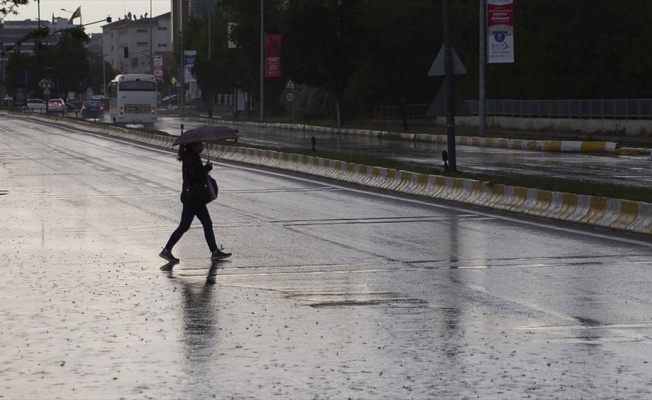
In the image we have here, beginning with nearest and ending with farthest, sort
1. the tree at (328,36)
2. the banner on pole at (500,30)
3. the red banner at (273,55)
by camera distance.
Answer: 1. the banner on pole at (500,30)
2. the tree at (328,36)
3. the red banner at (273,55)

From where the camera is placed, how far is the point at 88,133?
70.8 meters

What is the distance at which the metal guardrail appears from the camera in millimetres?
56400

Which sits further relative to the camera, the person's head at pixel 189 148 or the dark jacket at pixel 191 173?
the person's head at pixel 189 148

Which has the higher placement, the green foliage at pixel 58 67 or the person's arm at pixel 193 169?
the green foliage at pixel 58 67

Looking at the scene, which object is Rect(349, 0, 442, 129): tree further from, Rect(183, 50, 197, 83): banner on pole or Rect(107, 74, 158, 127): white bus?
Rect(183, 50, 197, 83): banner on pole

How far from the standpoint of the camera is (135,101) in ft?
270

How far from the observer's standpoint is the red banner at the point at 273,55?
83.8m

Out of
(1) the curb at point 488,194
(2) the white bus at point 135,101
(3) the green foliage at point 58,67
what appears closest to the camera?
(1) the curb at point 488,194

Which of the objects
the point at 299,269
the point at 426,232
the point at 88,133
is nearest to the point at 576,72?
the point at 88,133

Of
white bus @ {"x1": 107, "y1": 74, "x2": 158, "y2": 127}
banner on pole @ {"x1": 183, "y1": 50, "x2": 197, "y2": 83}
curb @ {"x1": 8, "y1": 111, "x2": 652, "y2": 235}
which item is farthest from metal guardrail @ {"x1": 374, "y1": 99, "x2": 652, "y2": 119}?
banner on pole @ {"x1": 183, "y1": 50, "x2": 197, "y2": 83}

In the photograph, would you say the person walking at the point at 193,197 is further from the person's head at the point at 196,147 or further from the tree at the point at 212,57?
the tree at the point at 212,57

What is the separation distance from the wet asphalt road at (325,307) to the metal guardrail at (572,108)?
3062cm

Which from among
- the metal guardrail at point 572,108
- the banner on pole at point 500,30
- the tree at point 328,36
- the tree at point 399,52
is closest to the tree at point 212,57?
the tree at point 399,52

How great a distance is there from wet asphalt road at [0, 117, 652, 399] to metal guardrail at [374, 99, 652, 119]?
100ft
